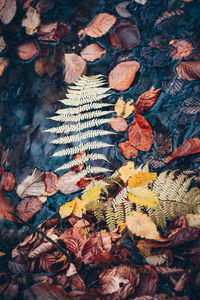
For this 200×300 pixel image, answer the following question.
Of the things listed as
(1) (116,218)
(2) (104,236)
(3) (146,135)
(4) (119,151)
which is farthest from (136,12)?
(2) (104,236)

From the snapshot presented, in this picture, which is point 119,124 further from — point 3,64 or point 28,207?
point 3,64

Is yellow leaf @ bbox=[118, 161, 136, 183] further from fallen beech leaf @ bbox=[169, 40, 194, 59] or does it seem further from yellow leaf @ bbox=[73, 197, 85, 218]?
fallen beech leaf @ bbox=[169, 40, 194, 59]

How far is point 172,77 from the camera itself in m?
1.93

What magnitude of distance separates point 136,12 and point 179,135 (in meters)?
1.39

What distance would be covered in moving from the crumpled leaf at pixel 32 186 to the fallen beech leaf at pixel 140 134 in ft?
3.15

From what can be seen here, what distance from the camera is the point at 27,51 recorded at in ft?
7.30

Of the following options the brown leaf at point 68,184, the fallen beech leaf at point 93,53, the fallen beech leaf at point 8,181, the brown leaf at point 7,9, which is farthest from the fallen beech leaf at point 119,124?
the brown leaf at point 7,9

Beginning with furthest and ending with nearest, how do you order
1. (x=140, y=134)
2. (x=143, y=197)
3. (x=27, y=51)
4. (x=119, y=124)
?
1. (x=27, y=51)
2. (x=119, y=124)
3. (x=140, y=134)
4. (x=143, y=197)

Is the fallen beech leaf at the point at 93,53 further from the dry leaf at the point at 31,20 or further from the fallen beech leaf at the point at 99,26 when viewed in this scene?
the dry leaf at the point at 31,20

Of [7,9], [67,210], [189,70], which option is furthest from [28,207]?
[7,9]

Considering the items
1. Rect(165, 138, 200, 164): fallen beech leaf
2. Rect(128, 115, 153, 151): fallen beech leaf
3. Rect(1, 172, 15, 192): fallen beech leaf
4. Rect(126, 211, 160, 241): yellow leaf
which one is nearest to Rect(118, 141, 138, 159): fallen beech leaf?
Rect(128, 115, 153, 151): fallen beech leaf

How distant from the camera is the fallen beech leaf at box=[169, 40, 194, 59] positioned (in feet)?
6.31

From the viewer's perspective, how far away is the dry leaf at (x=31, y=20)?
2.18 metres

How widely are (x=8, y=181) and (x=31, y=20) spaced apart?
1.76 m
